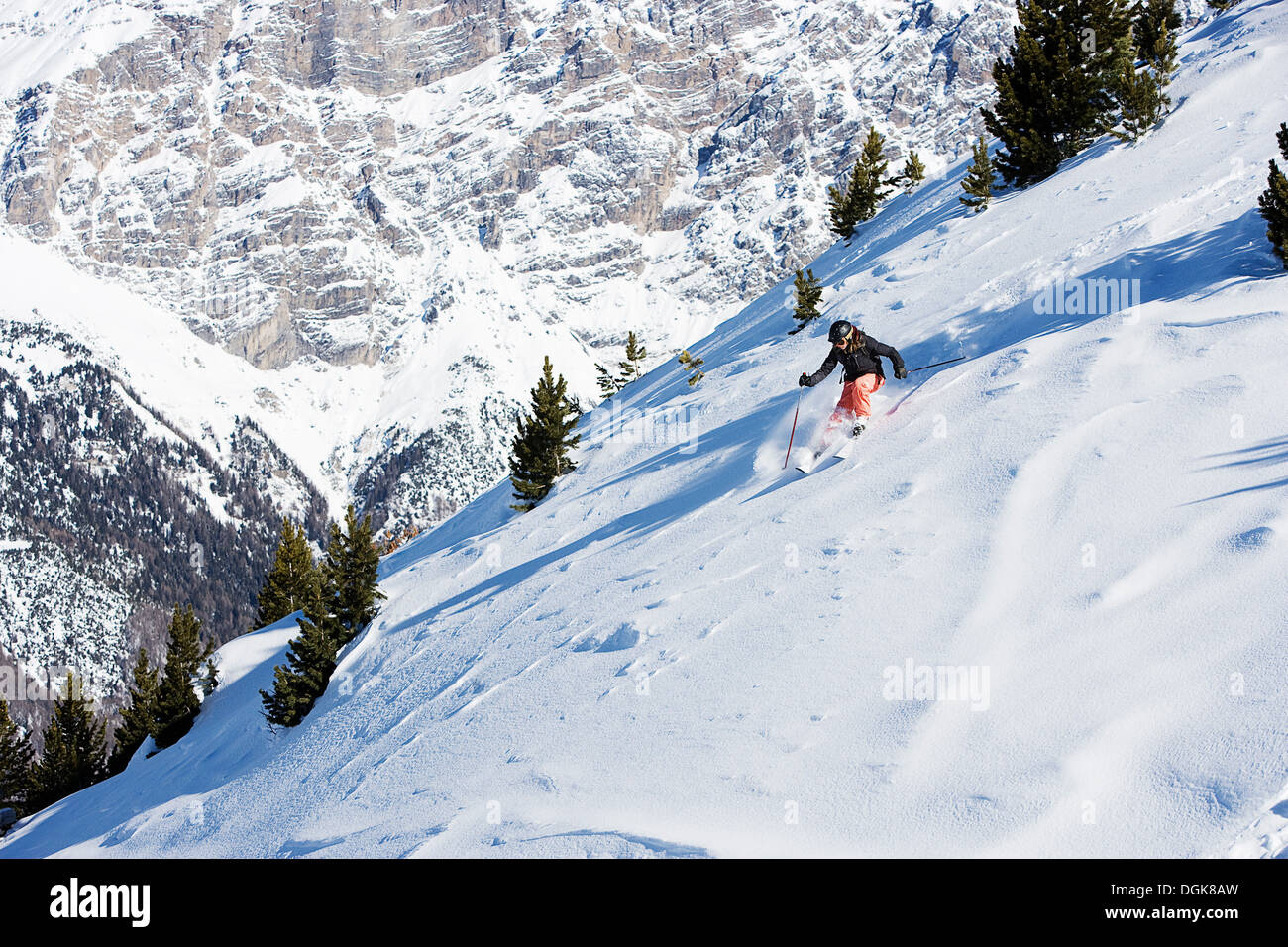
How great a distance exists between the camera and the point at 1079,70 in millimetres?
23297

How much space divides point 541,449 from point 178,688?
18654mm

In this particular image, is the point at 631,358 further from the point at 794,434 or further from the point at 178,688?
the point at 794,434

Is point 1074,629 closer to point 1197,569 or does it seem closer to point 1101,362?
point 1197,569

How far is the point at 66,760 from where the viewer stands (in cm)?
4256

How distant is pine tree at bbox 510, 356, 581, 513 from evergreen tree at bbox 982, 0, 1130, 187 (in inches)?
616

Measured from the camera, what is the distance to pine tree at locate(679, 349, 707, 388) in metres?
23.7

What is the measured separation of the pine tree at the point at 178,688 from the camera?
28.7m

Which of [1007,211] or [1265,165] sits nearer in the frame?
[1265,165]

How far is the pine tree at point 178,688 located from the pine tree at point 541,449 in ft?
47.9

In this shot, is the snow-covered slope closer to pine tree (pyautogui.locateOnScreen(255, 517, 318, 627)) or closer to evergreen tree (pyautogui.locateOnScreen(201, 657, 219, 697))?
evergreen tree (pyautogui.locateOnScreen(201, 657, 219, 697))

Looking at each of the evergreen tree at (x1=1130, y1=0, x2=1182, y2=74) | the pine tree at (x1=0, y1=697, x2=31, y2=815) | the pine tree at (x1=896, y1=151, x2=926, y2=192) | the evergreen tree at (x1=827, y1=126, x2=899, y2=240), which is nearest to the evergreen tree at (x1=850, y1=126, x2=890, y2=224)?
the evergreen tree at (x1=827, y1=126, x2=899, y2=240)
